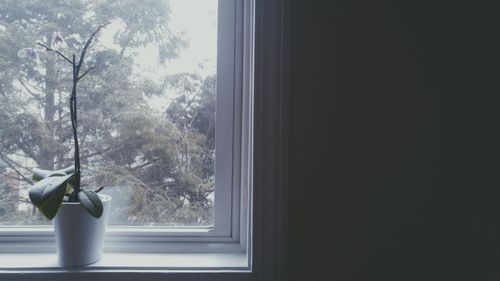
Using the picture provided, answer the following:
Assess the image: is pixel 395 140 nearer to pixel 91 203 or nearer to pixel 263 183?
pixel 263 183

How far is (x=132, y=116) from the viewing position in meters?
0.82

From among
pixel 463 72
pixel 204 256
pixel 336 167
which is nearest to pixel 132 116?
pixel 204 256

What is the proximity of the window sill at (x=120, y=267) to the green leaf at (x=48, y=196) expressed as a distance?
0.14m

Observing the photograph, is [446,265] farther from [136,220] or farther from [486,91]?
[136,220]

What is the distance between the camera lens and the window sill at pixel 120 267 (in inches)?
26.1

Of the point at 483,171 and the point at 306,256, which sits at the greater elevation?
the point at 483,171

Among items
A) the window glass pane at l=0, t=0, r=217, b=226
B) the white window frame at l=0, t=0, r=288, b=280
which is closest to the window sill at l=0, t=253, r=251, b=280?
the white window frame at l=0, t=0, r=288, b=280

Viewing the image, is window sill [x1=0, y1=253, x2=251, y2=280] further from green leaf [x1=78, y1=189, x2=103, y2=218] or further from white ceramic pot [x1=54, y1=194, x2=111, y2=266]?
green leaf [x1=78, y1=189, x2=103, y2=218]

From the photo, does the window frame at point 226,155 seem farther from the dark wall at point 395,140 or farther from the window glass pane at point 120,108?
the dark wall at point 395,140

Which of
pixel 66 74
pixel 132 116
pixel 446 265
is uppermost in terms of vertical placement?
pixel 66 74

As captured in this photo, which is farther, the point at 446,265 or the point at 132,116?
the point at 132,116

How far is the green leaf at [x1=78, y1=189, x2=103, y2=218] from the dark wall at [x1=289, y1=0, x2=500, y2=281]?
42 cm

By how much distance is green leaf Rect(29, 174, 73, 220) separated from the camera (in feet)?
2.01

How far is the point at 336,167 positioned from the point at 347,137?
2.9 inches
